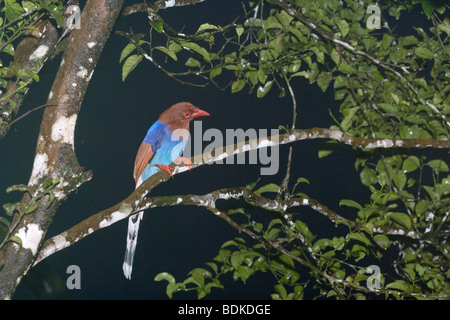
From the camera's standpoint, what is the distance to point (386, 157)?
6.35 ft

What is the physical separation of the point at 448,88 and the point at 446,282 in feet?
2.74

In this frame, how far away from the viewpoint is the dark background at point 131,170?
5.51 ft

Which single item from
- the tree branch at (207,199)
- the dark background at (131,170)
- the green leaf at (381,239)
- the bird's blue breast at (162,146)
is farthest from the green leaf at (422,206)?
the bird's blue breast at (162,146)

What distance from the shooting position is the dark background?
1681 mm

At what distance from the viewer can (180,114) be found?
5.71ft

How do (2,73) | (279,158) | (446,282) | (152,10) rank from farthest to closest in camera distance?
(279,158) → (446,282) → (152,10) → (2,73)

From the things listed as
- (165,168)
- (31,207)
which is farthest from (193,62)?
(31,207)

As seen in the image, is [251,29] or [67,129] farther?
[251,29]

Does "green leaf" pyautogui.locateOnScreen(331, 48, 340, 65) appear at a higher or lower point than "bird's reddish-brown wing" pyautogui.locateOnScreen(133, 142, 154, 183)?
higher

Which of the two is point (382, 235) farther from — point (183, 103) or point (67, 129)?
point (67, 129)

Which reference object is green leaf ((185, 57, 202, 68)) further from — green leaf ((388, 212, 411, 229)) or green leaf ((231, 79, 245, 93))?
green leaf ((388, 212, 411, 229))

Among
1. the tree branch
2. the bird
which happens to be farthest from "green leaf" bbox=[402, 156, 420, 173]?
the bird

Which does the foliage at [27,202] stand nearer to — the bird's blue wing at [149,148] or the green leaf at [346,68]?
the bird's blue wing at [149,148]
